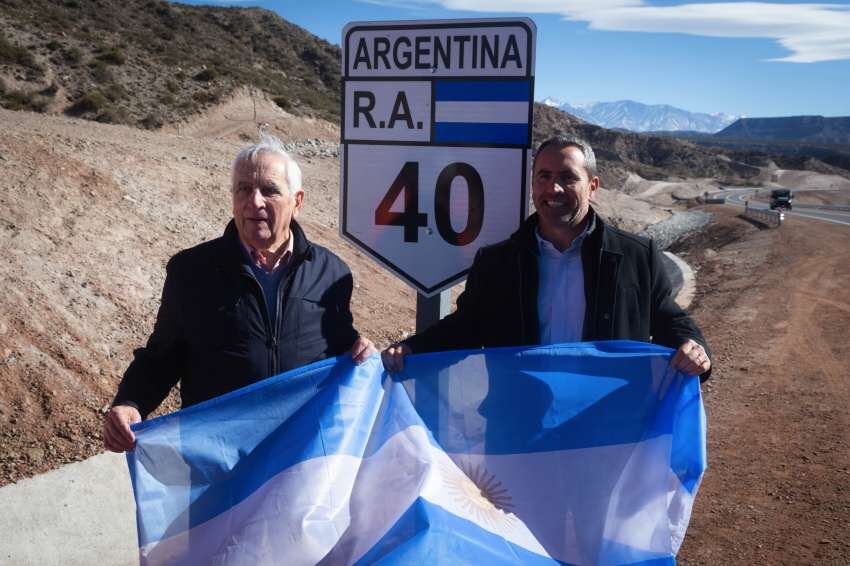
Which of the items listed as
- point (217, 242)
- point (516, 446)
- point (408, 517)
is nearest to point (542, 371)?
point (516, 446)

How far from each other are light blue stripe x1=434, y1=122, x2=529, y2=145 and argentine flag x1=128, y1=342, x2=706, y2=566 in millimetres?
1022

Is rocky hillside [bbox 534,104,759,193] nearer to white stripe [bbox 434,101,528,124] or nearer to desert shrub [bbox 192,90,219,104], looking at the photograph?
desert shrub [bbox 192,90,219,104]

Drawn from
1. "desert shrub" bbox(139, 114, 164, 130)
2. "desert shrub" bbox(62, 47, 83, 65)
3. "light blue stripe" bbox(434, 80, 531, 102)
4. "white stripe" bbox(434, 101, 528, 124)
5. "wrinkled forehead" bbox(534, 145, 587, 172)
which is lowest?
"desert shrub" bbox(139, 114, 164, 130)


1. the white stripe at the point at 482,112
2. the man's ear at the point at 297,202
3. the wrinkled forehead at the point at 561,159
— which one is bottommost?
the man's ear at the point at 297,202

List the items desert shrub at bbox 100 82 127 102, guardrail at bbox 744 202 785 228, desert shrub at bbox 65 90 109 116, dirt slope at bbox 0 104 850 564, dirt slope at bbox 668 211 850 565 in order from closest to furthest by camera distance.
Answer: dirt slope at bbox 668 211 850 565
dirt slope at bbox 0 104 850 564
desert shrub at bbox 65 90 109 116
desert shrub at bbox 100 82 127 102
guardrail at bbox 744 202 785 228

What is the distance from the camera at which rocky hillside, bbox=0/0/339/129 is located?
2769 cm

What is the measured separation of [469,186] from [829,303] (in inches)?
547

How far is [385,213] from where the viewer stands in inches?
143

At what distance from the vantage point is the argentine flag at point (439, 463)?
2.64 meters

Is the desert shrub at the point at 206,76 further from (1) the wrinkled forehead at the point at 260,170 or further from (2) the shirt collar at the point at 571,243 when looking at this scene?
(2) the shirt collar at the point at 571,243

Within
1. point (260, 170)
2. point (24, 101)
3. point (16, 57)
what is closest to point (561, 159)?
point (260, 170)

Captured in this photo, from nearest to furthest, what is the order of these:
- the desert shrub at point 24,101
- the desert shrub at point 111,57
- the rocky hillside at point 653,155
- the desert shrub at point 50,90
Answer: the desert shrub at point 24,101
the desert shrub at point 50,90
the desert shrub at point 111,57
the rocky hillside at point 653,155

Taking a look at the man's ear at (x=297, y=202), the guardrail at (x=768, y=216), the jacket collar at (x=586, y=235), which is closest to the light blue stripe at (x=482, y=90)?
the jacket collar at (x=586, y=235)

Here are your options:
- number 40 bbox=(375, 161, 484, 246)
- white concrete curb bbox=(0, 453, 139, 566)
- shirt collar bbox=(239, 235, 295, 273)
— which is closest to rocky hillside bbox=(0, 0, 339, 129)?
white concrete curb bbox=(0, 453, 139, 566)
